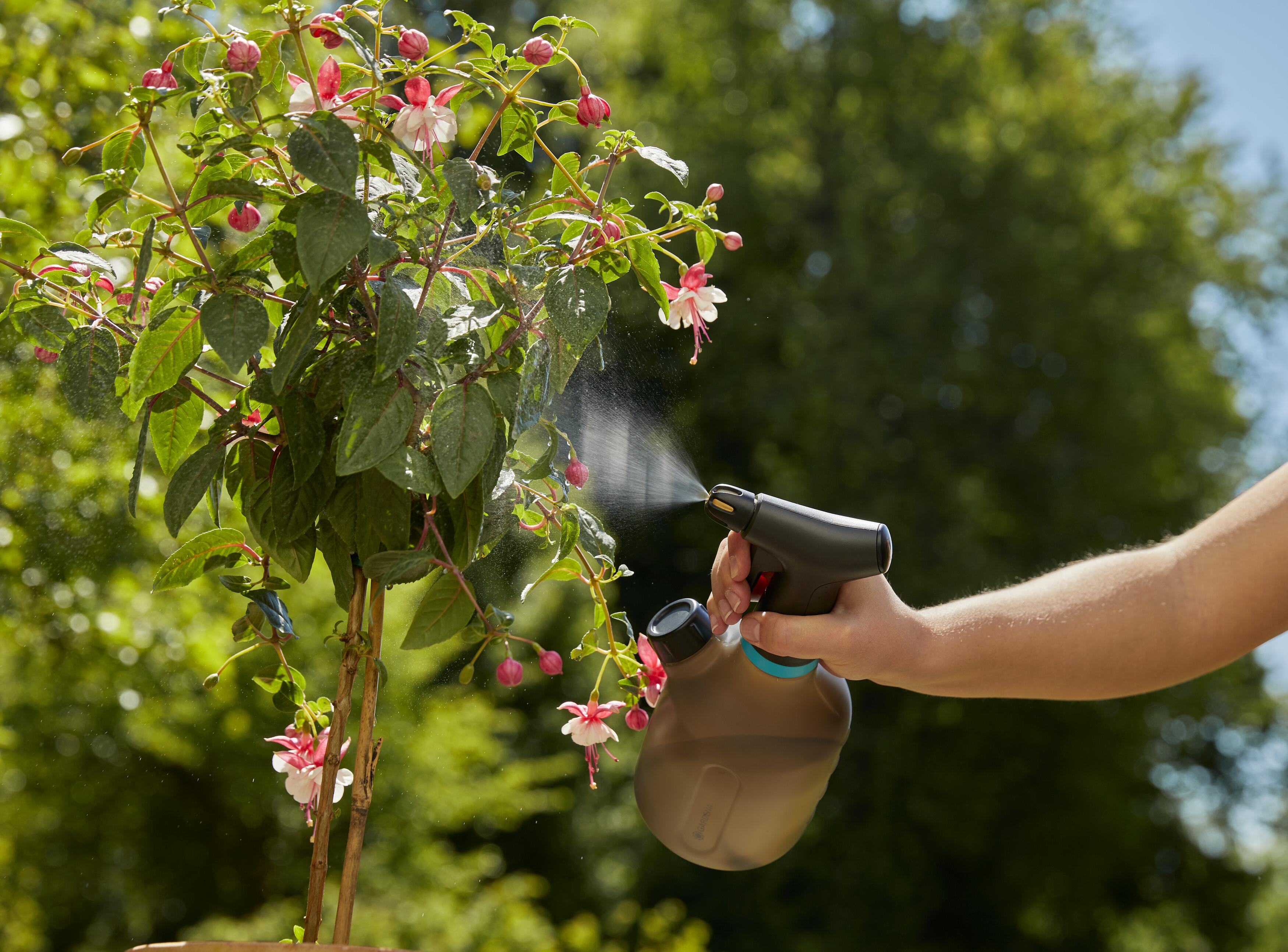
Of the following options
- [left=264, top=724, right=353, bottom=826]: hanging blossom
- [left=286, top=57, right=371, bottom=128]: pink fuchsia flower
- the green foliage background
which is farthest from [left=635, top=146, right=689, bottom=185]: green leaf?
the green foliage background

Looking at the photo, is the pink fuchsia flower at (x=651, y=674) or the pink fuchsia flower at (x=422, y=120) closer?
the pink fuchsia flower at (x=422, y=120)

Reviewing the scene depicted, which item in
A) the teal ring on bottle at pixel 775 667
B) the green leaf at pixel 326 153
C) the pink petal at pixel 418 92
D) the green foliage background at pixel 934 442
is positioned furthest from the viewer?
the green foliage background at pixel 934 442

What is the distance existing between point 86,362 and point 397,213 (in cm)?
29

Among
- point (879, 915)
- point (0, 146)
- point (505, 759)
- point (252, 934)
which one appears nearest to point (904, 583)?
point (879, 915)

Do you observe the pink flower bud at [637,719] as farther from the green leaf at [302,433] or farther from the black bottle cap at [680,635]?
the green leaf at [302,433]

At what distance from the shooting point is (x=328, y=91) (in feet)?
2.77

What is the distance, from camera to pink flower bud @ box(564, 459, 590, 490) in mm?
1006

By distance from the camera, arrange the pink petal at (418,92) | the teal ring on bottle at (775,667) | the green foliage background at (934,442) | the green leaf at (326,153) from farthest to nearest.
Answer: the green foliage background at (934,442)
the teal ring on bottle at (775,667)
the pink petal at (418,92)
the green leaf at (326,153)

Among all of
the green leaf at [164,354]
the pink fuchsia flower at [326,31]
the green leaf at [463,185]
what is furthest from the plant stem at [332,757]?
the pink fuchsia flower at [326,31]

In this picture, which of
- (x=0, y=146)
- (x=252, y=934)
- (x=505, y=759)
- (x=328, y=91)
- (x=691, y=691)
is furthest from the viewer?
(x=505, y=759)

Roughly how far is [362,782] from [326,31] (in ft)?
2.07

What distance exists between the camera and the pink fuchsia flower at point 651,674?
1028 mm

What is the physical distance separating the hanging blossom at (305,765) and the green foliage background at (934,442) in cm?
461

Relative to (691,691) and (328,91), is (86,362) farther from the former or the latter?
(691,691)
